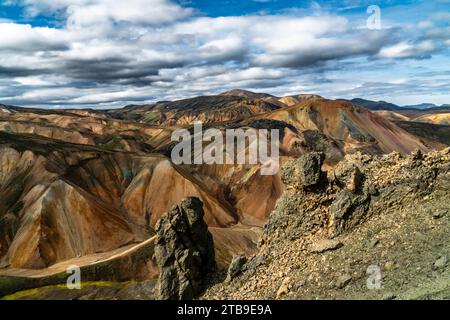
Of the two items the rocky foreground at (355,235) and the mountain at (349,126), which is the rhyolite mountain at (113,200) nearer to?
the mountain at (349,126)

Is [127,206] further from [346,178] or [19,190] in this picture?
[346,178]

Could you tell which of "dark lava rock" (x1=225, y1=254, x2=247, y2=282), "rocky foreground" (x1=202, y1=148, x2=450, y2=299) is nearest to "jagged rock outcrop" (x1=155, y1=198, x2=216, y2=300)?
"rocky foreground" (x1=202, y1=148, x2=450, y2=299)

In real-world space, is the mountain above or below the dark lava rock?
above

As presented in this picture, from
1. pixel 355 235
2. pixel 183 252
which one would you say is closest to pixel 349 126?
pixel 183 252

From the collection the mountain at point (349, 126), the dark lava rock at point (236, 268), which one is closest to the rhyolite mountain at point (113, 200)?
the mountain at point (349, 126)

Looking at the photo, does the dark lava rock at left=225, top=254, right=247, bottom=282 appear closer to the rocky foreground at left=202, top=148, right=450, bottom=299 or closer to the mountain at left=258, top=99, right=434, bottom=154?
the rocky foreground at left=202, top=148, right=450, bottom=299

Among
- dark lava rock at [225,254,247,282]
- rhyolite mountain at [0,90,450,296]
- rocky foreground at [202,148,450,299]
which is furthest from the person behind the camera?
rhyolite mountain at [0,90,450,296]

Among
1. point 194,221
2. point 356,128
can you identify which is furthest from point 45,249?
point 356,128
